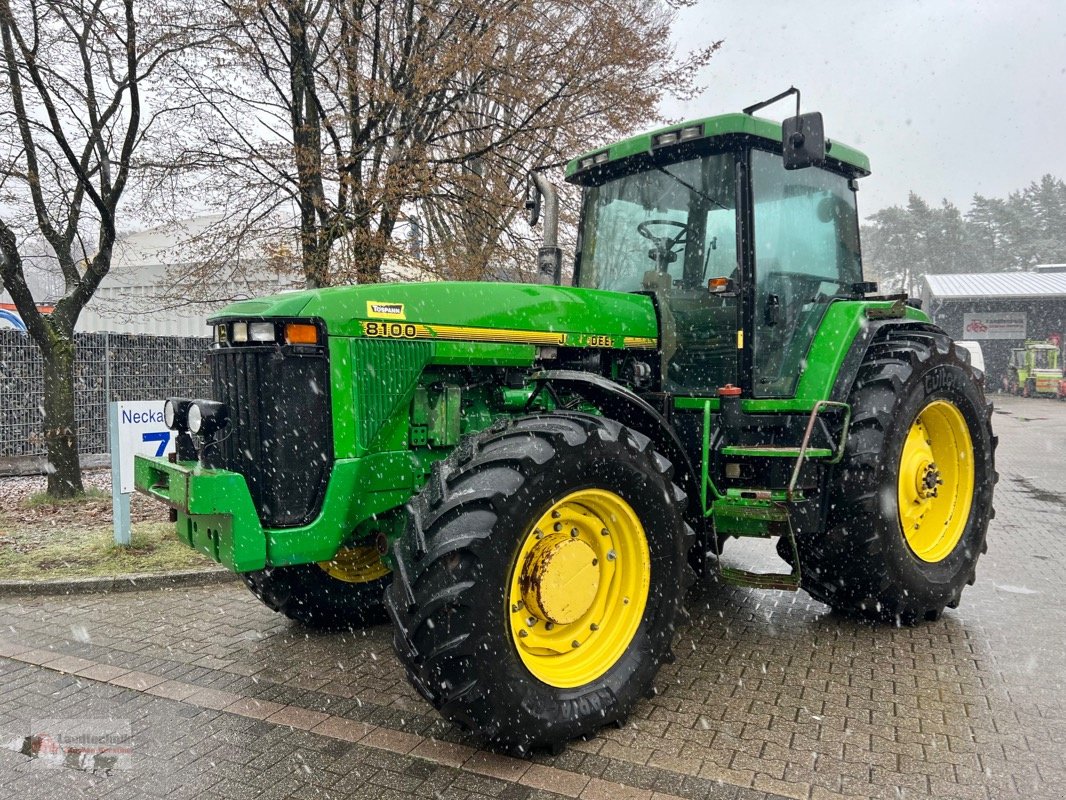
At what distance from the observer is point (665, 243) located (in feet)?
14.7

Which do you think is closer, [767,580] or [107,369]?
[767,580]

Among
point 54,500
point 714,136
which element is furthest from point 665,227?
point 54,500

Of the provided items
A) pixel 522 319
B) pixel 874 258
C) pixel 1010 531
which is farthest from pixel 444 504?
pixel 874 258

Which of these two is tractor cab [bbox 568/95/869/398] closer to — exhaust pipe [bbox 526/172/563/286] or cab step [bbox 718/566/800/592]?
exhaust pipe [bbox 526/172/563/286]

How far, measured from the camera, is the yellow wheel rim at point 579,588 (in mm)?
3143

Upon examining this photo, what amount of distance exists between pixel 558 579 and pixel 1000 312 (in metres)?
35.2

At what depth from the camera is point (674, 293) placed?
4449 millimetres

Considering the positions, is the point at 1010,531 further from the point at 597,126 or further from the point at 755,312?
the point at 597,126

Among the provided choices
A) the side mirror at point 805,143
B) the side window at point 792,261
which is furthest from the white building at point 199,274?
the side mirror at point 805,143

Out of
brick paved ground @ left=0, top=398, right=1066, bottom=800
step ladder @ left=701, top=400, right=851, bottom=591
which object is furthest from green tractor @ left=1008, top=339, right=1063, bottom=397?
step ladder @ left=701, top=400, right=851, bottom=591

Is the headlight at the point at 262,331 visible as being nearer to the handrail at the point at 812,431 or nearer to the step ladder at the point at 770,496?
the step ladder at the point at 770,496

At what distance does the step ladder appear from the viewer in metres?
3.87

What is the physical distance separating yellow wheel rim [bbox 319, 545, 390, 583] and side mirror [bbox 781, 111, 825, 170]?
2888 mm

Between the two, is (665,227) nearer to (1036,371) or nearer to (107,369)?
(107,369)
